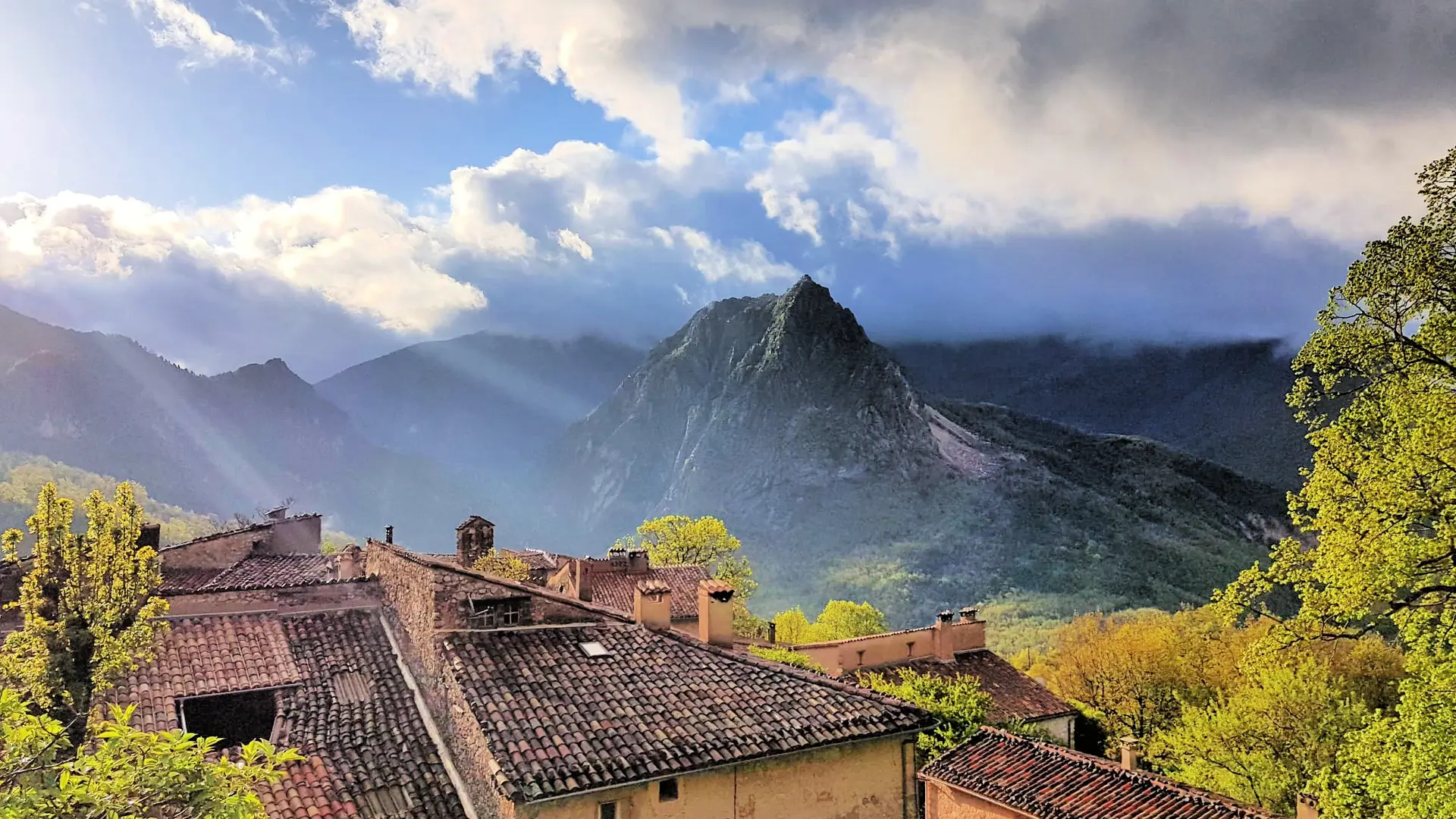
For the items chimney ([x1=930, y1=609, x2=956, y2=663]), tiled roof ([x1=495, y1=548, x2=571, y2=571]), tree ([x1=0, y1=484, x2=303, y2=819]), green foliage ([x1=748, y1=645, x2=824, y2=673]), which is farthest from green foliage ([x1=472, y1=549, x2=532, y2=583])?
chimney ([x1=930, y1=609, x2=956, y2=663])

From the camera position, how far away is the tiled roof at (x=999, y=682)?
107 feet

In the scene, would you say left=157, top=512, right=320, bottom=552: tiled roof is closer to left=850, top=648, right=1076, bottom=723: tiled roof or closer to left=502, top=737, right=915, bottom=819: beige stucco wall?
left=502, top=737, right=915, bottom=819: beige stucco wall

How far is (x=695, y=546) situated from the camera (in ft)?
200

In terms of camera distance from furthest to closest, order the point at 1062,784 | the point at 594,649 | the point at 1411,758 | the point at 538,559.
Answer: the point at 538,559, the point at 1062,784, the point at 594,649, the point at 1411,758

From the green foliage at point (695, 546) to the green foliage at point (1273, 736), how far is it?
32875 mm

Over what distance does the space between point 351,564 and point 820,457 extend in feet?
397

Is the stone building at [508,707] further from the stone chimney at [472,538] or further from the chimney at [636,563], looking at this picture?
the chimney at [636,563]

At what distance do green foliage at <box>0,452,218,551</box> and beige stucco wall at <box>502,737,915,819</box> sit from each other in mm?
77810

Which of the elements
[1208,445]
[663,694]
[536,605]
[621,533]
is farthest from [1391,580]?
[621,533]

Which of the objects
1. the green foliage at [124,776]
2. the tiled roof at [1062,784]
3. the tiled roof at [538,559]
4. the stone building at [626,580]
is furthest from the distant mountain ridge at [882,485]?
the green foliage at [124,776]

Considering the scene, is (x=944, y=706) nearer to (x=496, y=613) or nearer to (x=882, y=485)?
(x=496, y=613)

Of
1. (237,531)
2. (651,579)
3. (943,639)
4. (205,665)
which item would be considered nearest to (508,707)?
(205,665)

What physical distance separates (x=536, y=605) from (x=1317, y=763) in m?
27.4

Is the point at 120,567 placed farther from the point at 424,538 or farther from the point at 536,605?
the point at 424,538
